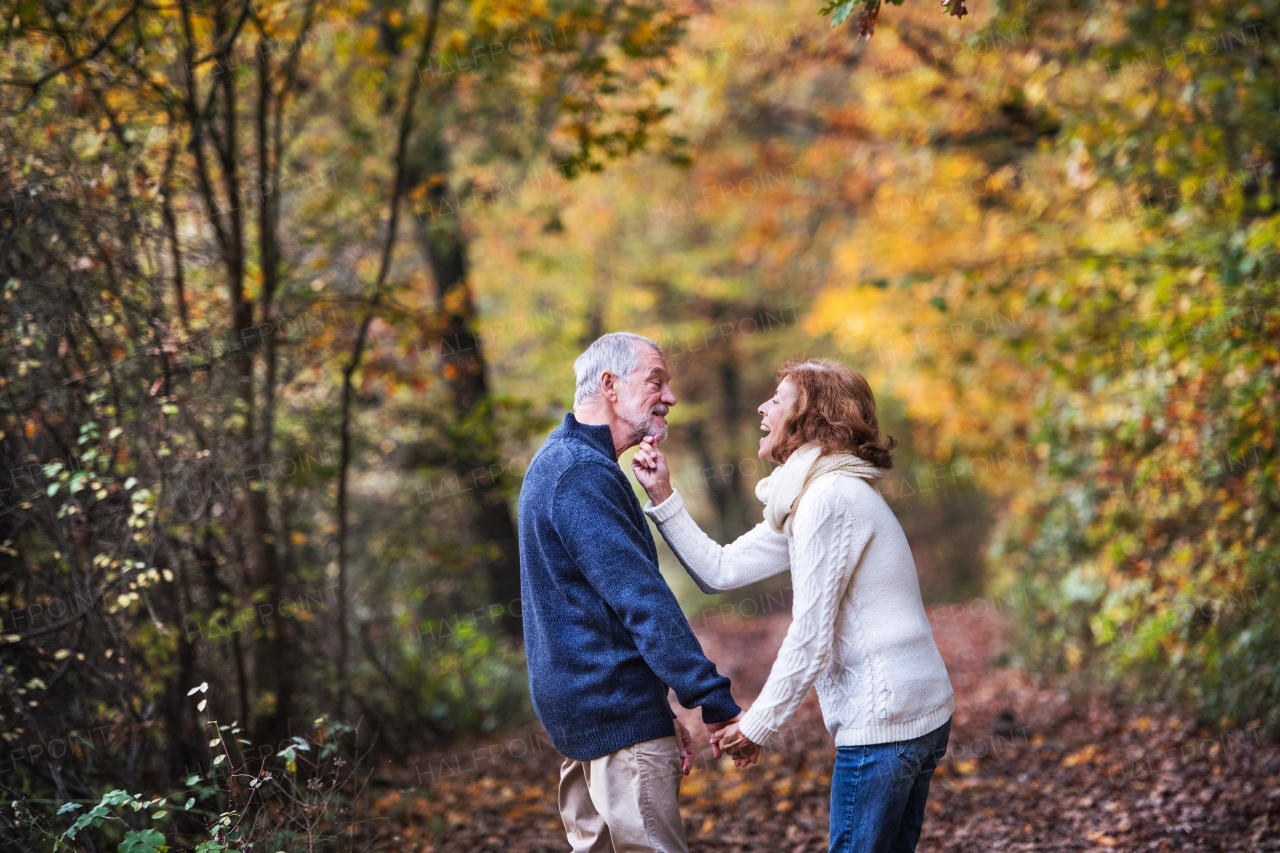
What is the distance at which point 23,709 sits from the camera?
356 centimetres

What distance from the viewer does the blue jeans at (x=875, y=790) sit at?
2344 millimetres

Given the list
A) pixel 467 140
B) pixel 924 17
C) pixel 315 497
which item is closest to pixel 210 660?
pixel 315 497

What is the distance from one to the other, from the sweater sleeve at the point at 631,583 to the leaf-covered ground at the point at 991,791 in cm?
204

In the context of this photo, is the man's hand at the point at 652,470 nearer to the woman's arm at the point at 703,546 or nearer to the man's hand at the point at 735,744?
the woman's arm at the point at 703,546

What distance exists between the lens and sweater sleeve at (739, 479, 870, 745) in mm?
2365

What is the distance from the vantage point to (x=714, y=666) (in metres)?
2.29

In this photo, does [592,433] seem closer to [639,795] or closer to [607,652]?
[607,652]

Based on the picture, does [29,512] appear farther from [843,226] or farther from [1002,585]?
[843,226]

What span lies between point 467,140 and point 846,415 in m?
7.46

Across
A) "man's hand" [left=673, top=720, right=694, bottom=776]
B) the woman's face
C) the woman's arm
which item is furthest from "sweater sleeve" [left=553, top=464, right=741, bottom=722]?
the woman's face

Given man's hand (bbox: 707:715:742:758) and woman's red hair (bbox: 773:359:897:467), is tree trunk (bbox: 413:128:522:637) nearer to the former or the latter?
woman's red hair (bbox: 773:359:897:467)

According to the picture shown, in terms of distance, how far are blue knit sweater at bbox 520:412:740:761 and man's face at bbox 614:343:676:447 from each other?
0.18 m

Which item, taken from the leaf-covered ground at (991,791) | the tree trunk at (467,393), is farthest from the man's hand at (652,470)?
the tree trunk at (467,393)

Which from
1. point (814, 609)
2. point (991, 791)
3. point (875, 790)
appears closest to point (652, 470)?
point (814, 609)
